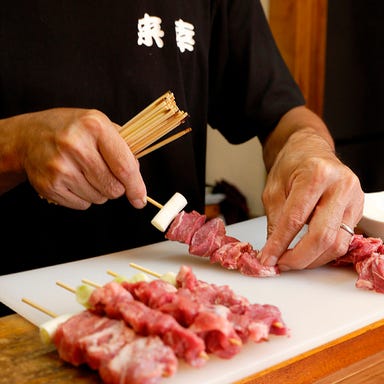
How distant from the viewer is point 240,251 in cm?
184

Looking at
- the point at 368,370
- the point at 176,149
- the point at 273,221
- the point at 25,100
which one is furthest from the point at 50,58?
the point at 368,370

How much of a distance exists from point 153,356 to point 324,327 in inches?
17.4

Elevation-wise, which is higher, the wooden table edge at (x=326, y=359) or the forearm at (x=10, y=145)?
the forearm at (x=10, y=145)

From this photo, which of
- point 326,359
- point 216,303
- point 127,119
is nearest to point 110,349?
point 216,303

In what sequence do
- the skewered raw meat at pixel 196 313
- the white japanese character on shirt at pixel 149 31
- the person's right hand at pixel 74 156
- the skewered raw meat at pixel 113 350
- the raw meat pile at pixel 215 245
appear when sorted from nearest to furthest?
the skewered raw meat at pixel 113 350 < the skewered raw meat at pixel 196 313 < the person's right hand at pixel 74 156 < the raw meat pile at pixel 215 245 < the white japanese character on shirt at pixel 149 31

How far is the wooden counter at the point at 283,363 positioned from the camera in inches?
50.7

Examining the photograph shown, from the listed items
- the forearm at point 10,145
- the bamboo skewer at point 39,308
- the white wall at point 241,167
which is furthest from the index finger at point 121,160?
the white wall at point 241,167

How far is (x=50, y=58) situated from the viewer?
2.08 meters

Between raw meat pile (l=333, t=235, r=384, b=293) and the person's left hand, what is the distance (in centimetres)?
4

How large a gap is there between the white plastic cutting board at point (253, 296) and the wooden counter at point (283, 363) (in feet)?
0.06

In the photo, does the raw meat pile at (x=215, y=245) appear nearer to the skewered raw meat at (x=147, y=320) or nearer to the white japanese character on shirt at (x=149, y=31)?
the skewered raw meat at (x=147, y=320)

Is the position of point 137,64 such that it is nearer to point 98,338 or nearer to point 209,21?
point 209,21

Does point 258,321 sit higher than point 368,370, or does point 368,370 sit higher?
point 258,321

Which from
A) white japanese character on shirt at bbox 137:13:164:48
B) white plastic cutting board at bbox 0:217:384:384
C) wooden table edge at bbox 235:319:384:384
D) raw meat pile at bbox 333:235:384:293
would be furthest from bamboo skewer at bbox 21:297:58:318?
white japanese character on shirt at bbox 137:13:164:48
